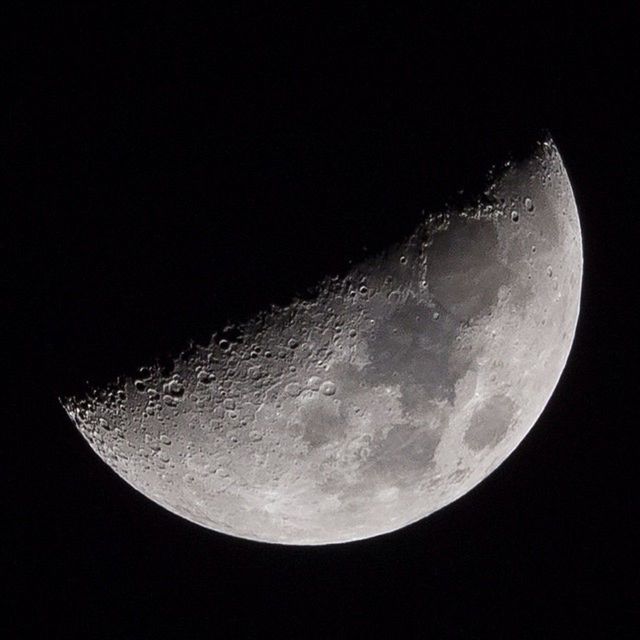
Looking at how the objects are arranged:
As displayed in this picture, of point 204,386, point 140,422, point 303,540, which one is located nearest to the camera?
point 204,386

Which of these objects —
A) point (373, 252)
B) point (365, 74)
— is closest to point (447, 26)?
point (365, 74)

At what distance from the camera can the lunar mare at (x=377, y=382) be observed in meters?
2.31

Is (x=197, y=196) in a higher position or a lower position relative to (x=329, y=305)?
higher

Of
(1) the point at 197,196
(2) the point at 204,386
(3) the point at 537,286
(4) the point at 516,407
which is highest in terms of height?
(1) the point at 197,196

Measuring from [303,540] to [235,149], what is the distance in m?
1.60

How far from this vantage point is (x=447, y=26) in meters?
2.31

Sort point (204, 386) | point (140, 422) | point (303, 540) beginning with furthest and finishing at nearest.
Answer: point (303, 540)
point (140, 422)
point (204, 386)

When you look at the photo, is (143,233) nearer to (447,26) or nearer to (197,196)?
(197,196)

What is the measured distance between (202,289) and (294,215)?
0.35 metres

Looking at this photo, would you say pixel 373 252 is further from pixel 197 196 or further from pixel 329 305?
pixel 197 196

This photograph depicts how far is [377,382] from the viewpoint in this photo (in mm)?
2354

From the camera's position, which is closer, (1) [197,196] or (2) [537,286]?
(1) [197,196]

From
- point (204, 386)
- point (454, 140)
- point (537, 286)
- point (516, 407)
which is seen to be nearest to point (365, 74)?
point (454, 140)

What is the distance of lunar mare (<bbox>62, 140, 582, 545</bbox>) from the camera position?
90.9 inches
